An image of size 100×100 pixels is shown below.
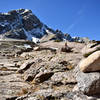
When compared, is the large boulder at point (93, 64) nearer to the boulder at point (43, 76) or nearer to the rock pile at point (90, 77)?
the rock pile at point (90, 77)

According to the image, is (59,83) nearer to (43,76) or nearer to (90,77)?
(43,76)

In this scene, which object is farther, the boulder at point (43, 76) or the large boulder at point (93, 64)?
the boulder at point (43, 76)

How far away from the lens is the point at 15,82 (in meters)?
9.14

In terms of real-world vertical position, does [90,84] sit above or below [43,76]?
below

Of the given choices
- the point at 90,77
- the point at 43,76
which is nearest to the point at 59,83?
the point at 43,76

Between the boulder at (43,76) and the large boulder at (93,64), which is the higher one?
the large boulder at (93,64)

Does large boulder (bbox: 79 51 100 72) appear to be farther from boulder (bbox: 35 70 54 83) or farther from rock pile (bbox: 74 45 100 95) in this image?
boulder (bbox: 35 70 54 83)

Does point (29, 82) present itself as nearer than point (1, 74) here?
Yes

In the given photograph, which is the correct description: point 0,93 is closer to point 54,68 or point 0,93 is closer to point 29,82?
point 29,82

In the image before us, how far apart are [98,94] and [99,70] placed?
1285mm

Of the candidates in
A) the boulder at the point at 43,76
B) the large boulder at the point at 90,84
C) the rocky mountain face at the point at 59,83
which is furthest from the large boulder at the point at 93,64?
the boulder at the point at 43,76

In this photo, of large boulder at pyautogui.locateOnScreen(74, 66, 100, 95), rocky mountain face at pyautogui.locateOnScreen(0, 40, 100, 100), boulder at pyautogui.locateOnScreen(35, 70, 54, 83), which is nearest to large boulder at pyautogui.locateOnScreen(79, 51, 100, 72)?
rocky mountain face at pyautogui.locateOnScreen(0, 40, 100, 100)

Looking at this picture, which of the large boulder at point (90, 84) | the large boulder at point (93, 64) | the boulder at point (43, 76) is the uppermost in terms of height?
the large boulder at point (93, 64)

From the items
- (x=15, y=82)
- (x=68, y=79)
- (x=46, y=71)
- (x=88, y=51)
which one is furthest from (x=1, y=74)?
(x=88, y=51)
